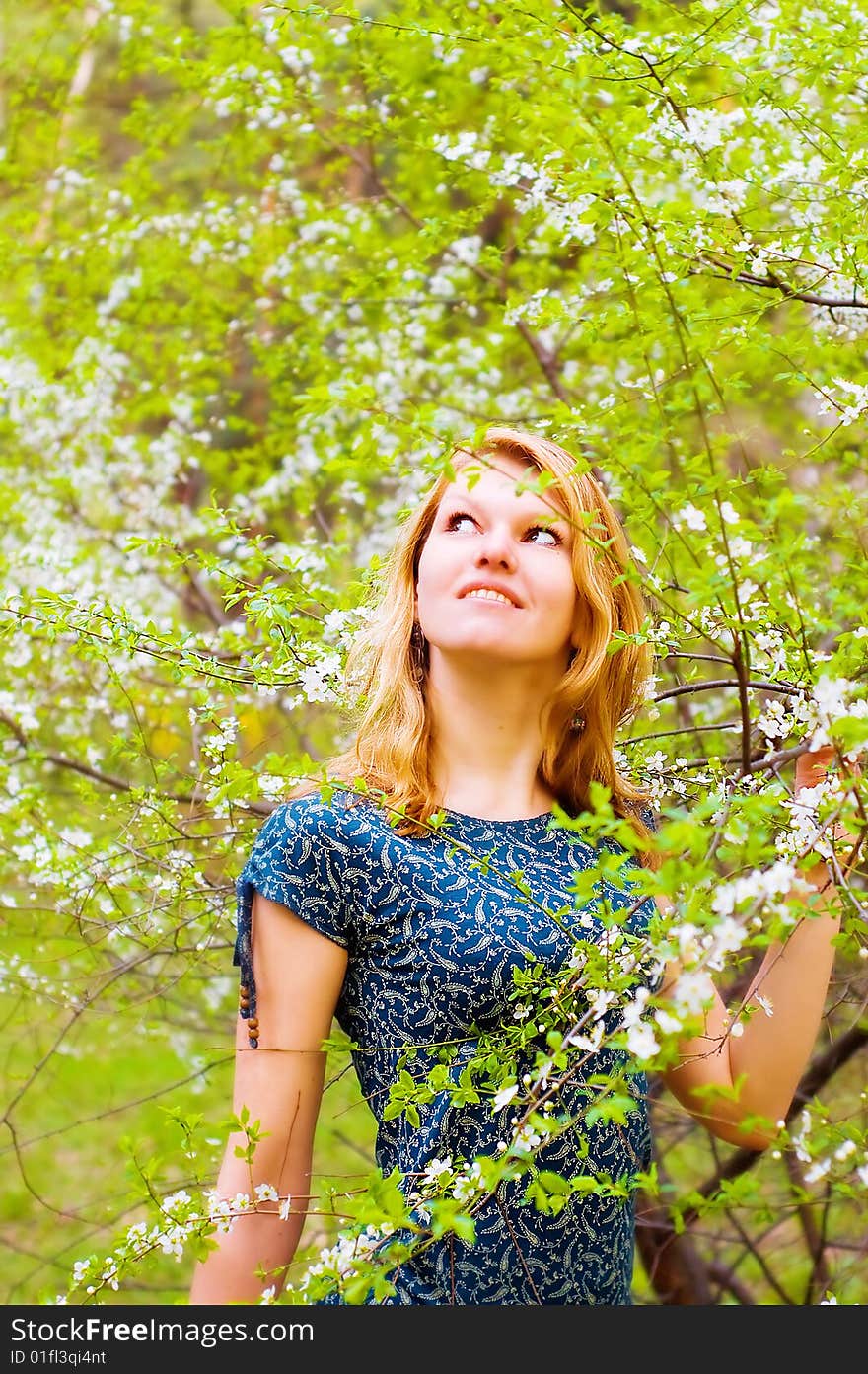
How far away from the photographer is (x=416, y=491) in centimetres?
369

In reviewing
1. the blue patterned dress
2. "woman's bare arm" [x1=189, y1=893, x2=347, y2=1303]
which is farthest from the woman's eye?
"woman's bare arm" [x1=189, y1=893, x2=347, y2=1303]

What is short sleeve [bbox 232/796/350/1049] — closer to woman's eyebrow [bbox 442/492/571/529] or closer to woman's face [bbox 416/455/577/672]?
woman's face [bbox 416/455/577/672]

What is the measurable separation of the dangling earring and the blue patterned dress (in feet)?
0.83

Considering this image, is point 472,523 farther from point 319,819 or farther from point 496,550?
point 319,819

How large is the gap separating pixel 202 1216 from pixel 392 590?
906 millimetres

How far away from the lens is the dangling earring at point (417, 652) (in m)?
1.90

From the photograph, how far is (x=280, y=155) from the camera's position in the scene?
3605 millimetres

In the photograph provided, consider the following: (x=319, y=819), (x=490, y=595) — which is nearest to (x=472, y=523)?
(x=490, y=595)

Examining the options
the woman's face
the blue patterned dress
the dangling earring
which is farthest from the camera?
the dangling earring

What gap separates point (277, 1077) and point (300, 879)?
0.25m

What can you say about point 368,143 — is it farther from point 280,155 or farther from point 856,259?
point 856,259

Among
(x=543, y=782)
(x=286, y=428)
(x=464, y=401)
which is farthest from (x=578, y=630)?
(x=286, y=428)

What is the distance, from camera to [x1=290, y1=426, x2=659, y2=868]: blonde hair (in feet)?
5.87

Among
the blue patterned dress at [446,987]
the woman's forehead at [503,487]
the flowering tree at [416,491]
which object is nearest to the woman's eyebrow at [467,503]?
the woman's forehead at [503,487]
